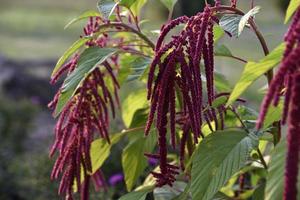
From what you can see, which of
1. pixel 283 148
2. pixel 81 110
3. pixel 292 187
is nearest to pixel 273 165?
pixel 283 148

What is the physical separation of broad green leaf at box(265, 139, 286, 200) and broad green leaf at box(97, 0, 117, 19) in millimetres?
552

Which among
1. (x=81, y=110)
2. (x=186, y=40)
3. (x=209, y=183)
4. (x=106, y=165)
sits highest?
(x=186, y=40)

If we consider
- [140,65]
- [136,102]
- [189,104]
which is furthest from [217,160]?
[136,102]

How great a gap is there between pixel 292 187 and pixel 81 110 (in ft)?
2.97

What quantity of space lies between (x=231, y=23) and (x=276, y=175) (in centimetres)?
41

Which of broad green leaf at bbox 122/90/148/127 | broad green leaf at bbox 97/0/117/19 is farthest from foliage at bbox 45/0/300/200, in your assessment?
broad green leaf at bbox 122/90/148/127

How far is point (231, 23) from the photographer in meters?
1.53

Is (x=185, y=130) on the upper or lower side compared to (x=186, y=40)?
lower

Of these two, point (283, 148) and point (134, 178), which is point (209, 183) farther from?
point (134, 178)

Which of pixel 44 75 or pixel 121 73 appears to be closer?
pixel 121 73

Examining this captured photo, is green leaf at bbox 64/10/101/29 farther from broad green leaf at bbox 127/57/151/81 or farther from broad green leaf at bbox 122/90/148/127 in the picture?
broad green leaf at bbox 122/90/148/127

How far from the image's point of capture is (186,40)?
1.47 metres

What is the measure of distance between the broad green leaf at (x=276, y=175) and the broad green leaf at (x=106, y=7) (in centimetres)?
55

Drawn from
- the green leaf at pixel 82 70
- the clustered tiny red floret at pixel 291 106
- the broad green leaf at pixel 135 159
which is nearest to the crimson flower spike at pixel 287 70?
the clustered tiny red floret at pixel 291 106
